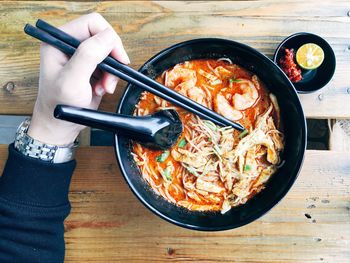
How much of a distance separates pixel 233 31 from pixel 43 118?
891 mm

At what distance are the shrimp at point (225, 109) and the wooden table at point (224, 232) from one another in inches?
12.6

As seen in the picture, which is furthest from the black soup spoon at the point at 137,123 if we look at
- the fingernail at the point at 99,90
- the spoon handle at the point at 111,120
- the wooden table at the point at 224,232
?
the wooden table at the point at 224,232

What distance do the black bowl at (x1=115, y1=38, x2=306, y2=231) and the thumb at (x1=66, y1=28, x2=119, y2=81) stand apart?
228 millimetres

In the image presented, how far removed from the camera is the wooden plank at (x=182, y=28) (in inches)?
82.9

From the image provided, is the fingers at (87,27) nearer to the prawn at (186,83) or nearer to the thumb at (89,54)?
the thumb at (89,54)

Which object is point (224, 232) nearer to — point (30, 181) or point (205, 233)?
point (205, 233)

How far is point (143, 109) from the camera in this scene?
204 centimetres

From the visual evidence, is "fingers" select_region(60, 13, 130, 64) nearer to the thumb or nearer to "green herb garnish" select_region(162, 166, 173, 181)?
Result: the thumb

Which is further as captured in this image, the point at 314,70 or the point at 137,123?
the point at 314,70

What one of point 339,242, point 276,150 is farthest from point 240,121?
point 339,242

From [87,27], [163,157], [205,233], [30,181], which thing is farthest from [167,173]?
[87,27]

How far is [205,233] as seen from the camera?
2119mm

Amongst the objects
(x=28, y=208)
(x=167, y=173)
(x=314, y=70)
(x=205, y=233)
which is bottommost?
(x=28, y=208)

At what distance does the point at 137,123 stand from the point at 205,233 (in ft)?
2.11
